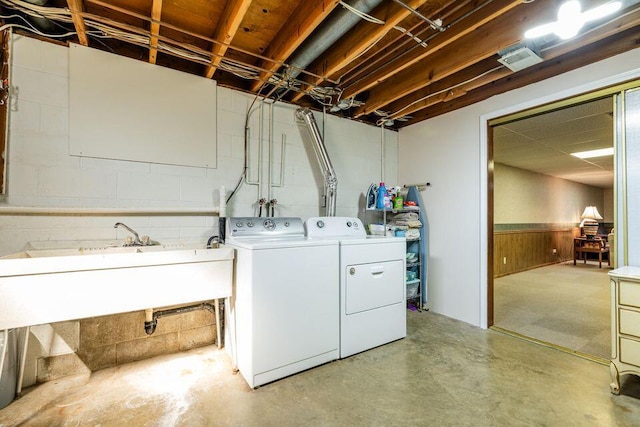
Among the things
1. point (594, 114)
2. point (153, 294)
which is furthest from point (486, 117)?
point (153, 294)

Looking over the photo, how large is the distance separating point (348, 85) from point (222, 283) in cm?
216

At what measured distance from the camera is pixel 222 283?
73.6 inches

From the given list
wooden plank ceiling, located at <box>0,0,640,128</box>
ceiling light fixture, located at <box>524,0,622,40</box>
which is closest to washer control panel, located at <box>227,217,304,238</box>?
wooden plank ceiling, located at <box>0,0,640,128</box>

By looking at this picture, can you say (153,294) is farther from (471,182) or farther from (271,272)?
(471,182)

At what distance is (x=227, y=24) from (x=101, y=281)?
5.64ft

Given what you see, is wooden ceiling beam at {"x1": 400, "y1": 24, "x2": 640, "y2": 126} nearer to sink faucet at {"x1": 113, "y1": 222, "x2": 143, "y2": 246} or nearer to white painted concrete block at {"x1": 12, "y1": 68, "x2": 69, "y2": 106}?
sink faucet at {"x1": 113, "y1": 222, "x2": 143, "y2": 246}

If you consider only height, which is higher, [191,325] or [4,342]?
[4,342]

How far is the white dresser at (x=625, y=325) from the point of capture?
5.41 ft

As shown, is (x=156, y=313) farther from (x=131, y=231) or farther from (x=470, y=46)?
(x=470, y=46)

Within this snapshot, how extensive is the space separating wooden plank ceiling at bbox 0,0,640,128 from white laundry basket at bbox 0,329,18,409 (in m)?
1.99

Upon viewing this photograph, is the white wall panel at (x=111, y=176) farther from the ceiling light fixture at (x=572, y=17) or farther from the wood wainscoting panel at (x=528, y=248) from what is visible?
the wood wainscoting panel at (x=528, y=248)

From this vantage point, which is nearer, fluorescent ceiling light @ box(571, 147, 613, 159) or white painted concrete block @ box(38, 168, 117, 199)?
white painted concrete block @ box(38, 168, 117, 199)

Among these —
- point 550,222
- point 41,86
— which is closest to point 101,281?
point 41,86

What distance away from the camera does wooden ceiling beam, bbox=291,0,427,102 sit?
167 centimetres
